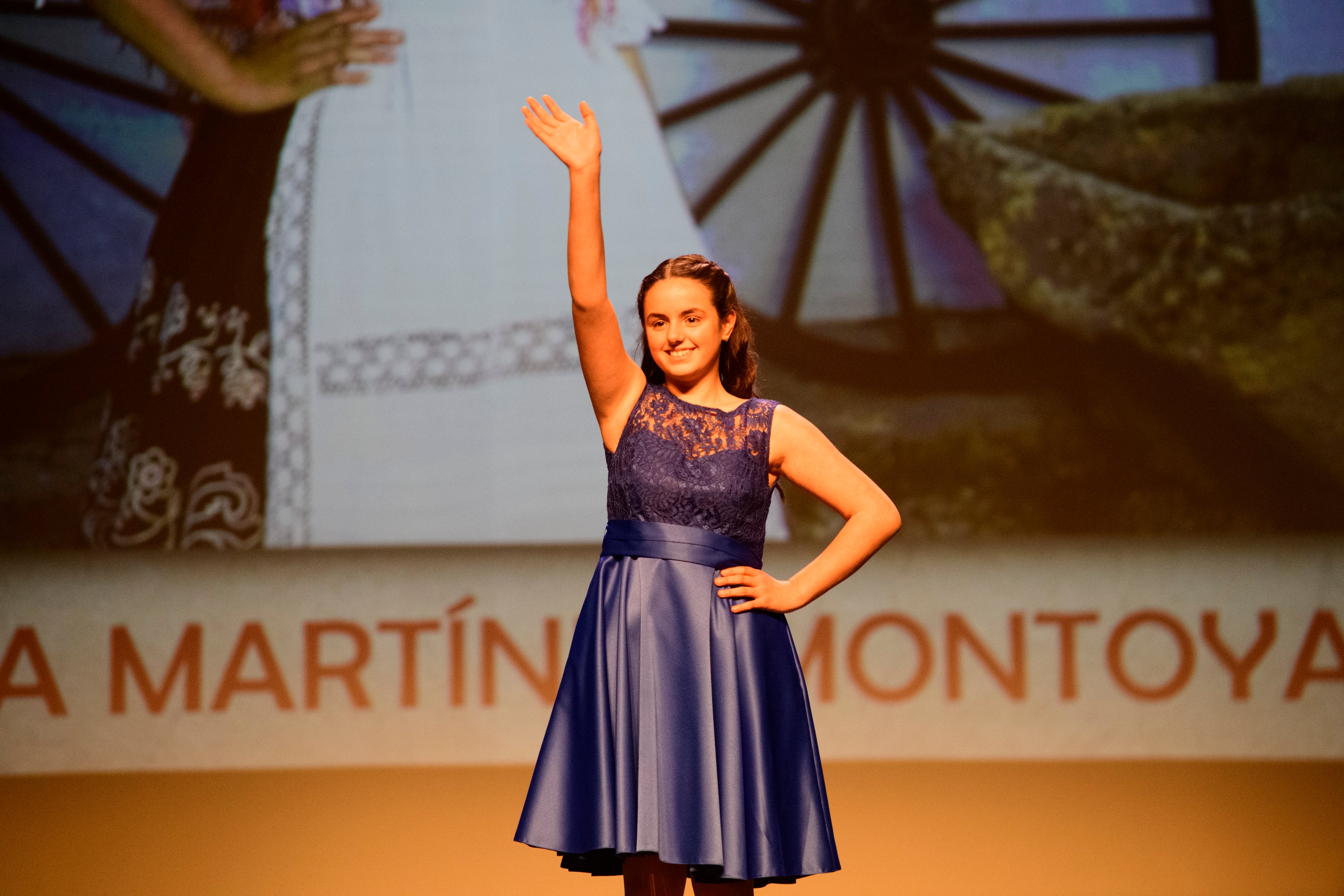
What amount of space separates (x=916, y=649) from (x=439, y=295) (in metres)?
1.78

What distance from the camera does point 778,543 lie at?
3561 millimetres

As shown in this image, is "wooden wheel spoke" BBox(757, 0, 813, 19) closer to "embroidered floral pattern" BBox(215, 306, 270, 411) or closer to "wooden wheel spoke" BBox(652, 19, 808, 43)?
"wooden wheel spoke" BBox(652, 19, 808, 43)

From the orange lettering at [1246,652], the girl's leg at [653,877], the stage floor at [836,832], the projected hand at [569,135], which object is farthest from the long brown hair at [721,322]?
the orange lettering at [1246,652]

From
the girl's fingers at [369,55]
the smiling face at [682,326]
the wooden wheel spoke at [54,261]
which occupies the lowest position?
the smiling face at [682,326]

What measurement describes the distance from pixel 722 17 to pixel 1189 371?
1.74 m

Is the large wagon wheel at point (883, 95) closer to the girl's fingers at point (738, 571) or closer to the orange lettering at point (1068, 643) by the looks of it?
the orange lettering at point (1068, 643)

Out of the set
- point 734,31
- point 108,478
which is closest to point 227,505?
point 108,478

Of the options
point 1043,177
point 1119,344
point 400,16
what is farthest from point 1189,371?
point 400,16

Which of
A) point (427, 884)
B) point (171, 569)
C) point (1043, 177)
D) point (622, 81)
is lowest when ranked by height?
point (427, 884)

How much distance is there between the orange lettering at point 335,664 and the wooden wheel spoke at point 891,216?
74.0 inches

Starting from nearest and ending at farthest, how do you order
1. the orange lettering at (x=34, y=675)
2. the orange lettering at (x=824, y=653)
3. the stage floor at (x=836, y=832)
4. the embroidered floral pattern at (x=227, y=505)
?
the stage floor at (x=836, y=832) → the embroidered floral pattern at (x=227, y=505) → the orange lettering at (x=34, y=675) → the orange lettering at (x=824, y=653)

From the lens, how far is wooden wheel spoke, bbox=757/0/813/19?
3533 mm

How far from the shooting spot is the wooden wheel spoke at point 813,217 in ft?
11.6

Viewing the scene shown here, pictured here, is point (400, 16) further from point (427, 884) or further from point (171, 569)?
point (427, 884)
